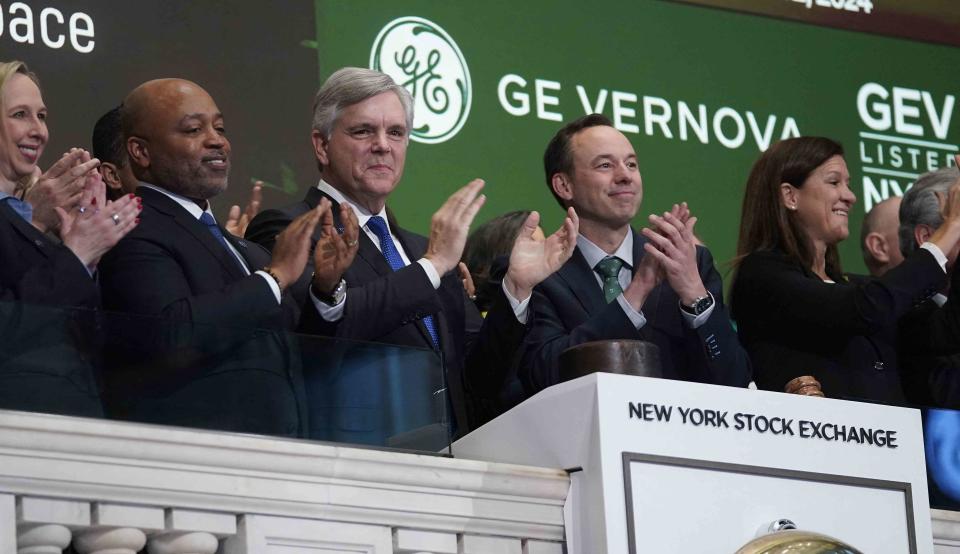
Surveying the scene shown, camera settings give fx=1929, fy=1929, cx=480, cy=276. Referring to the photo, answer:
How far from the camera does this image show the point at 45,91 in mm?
4574

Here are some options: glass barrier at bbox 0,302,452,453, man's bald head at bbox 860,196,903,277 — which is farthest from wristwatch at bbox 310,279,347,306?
Result: man's bald head at bbox 860,196,903,277

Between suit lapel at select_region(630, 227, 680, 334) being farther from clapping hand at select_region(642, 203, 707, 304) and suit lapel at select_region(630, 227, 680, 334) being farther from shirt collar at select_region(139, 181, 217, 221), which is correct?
shirt collar at select_region(139, 181, 217, 221)

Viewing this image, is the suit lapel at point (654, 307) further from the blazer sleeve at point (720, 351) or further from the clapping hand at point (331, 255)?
the clapping hand at point (331, 255)

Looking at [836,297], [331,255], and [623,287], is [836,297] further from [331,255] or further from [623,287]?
[331,255]

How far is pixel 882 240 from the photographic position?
555cm

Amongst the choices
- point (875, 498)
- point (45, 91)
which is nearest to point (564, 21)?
point (45, 91)

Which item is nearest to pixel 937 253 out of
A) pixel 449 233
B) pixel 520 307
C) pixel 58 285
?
pixel 520 307

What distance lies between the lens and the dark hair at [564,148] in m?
4.27

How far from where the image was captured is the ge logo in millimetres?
5215

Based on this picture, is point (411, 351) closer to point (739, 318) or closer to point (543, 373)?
point (543, 373)

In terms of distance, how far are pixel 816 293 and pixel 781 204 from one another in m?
0.36

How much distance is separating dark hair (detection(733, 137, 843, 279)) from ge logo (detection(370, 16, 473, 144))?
3.80ft

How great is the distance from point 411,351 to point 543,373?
72cm

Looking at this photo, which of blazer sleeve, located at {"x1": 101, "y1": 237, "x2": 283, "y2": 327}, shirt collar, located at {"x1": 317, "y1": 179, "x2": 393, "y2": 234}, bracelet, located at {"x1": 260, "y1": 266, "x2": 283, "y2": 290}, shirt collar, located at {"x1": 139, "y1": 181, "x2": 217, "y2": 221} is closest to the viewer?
blazer sleeve, located at {"x1": 101, "y1": 237, "x2": 283, "y2": 327}
